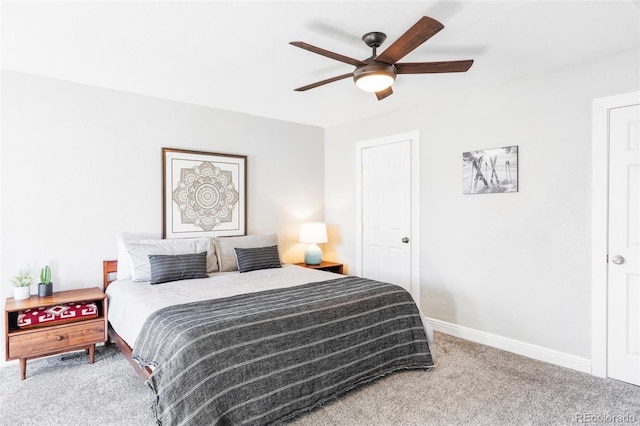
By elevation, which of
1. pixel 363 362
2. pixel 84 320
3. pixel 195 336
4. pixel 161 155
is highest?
Result: pixel 161 155

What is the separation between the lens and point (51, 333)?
284 cm

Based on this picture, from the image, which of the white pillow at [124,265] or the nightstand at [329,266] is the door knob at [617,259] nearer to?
the nightstand at [329,266]

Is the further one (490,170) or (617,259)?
(490,170)

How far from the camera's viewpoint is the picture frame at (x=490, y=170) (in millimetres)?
3311

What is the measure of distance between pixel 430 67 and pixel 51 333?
3.38m

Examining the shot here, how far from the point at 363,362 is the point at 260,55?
239cm

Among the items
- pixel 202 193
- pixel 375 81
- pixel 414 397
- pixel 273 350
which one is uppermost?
pixel 375 81

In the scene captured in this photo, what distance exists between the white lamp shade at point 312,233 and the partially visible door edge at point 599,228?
110 inches

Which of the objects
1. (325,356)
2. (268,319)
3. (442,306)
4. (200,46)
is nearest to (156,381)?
(268,319)

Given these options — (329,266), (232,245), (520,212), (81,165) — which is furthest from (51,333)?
(520,212)

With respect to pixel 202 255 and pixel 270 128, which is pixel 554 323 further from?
pixel 270 128

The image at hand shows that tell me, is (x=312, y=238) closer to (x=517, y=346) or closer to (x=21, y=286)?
(x=517, y=346)

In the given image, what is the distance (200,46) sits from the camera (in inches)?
104

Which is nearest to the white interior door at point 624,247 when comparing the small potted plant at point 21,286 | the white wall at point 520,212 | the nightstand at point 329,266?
the white wall at point 520,212
